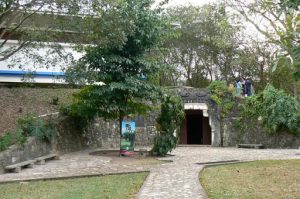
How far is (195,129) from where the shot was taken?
2812 centimetres

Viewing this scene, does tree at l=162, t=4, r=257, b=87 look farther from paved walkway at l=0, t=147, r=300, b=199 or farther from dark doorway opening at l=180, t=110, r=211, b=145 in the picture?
paved walkway at l=0, t=147, r=300, b=199

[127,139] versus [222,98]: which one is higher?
[222,98]

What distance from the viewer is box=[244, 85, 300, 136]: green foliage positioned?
19975mm

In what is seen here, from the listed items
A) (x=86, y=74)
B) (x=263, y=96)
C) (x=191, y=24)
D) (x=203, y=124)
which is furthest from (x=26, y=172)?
(x=191, y=24)

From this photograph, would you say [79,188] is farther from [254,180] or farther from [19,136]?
[19,136]

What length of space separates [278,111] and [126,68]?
8.51m

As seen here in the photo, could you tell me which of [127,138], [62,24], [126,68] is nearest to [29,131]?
[127,138]

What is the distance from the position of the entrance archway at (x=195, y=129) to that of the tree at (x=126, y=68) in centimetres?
946

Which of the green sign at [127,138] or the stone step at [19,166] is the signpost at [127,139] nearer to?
the green sign at [127,138]

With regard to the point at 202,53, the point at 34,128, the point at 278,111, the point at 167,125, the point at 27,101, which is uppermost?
the point at 202,53

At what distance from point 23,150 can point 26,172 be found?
160cm

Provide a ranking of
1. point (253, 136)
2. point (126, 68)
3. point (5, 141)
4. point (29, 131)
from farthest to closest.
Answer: point (253, 136) < point (126, 68) < point (29, 131) < point (5, 141)

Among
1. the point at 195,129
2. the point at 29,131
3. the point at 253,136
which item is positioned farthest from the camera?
the point at 195,129

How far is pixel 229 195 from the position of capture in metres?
8.12
